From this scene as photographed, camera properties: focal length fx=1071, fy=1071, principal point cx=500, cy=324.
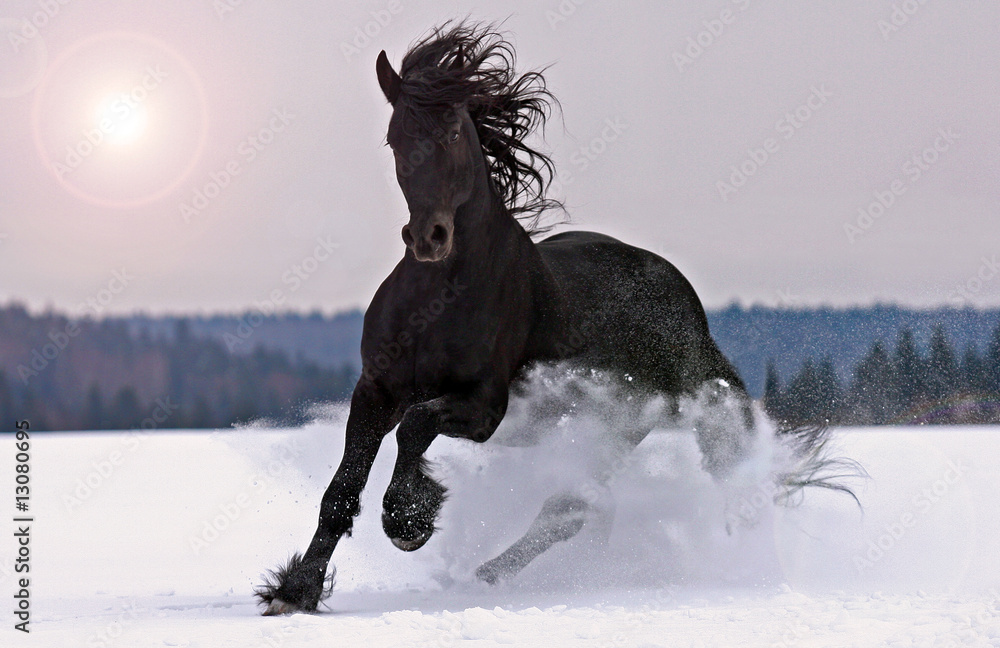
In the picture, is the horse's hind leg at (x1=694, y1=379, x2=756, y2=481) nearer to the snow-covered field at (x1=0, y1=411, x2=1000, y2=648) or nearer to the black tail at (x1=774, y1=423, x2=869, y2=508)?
the snow-covered field at (x1=0, y1=411, x2=1000, y2=648)

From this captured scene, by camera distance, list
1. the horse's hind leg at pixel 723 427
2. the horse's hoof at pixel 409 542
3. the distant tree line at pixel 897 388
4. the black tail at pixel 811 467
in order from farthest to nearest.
A: the distant tree line at pixel 897 388 < the black tail at pixel 811 467 < the horse's hind leg at pixel 723 427 < the horse's hoof at pixel 409 542

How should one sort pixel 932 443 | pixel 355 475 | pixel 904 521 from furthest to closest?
1. pixel 932 443
2. pixel 904 521
3. pixel 355 475

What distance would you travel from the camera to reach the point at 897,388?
7.21 m

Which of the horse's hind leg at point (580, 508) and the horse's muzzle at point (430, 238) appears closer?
the horse's muzzle at point (430, 238)

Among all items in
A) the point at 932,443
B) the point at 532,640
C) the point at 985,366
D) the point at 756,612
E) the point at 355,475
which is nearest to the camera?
the point at 532,640

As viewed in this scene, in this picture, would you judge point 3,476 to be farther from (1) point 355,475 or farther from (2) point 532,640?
(2) point 532,640

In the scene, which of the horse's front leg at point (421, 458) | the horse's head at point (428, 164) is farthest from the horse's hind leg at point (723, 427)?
the horse's head at point (428, 164)

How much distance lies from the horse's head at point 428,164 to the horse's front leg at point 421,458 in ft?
2.11

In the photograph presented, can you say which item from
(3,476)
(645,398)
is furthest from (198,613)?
(3,476)

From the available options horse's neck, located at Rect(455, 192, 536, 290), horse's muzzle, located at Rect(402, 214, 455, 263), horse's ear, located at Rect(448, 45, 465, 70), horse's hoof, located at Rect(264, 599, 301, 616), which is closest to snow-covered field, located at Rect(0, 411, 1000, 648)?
horse's hoof, located at Rect(264, 599, 301, 616)

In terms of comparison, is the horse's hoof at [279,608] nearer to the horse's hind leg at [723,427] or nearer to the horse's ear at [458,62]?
the horse's ear at [458,62]

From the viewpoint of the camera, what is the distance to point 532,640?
3.47m

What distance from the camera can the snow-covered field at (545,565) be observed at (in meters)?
3.62

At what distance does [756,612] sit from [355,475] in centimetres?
178
